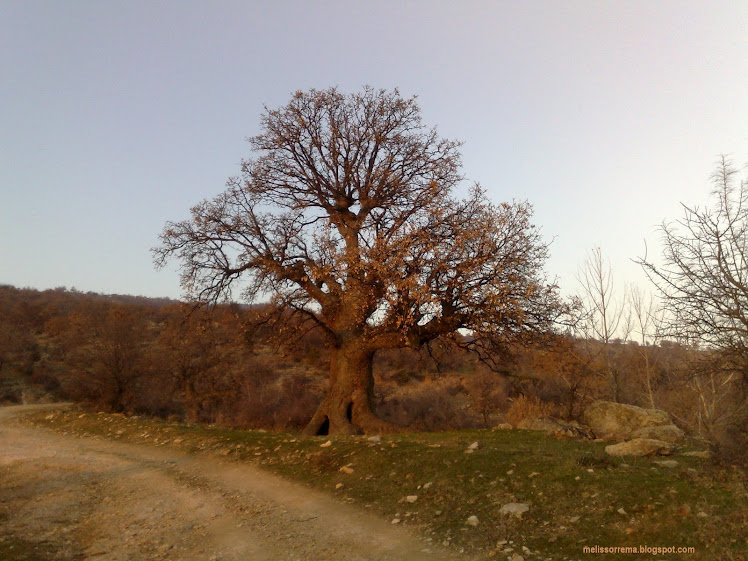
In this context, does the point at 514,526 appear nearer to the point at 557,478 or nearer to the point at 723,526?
the point at 557,478

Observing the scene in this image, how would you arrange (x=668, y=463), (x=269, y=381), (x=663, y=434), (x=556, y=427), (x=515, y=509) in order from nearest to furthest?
1. (x=515, y=509)
2. (x=668, y=463)
3. (x=663, y=434)
4. (x=556, y=427)
5. (x=269, y=381)

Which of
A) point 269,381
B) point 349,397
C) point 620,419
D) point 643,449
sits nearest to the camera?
point 643,449

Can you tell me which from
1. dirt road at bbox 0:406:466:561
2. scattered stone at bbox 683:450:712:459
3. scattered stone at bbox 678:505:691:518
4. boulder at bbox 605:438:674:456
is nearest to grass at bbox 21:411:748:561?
scattered stone at bbox 678:505:691:518

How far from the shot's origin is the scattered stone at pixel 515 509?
23.9 feet

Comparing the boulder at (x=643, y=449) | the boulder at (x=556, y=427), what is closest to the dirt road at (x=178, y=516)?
the boulder at (x=643, y=449)

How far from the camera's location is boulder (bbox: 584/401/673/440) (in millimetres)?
13727

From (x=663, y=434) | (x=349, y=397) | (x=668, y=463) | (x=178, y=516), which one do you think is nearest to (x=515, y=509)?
(x=668, y=463)

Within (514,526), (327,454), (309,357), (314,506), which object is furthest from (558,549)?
(309,357)

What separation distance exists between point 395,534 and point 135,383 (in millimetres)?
24697

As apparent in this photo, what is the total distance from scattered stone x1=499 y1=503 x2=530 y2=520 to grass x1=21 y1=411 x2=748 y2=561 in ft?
0.24

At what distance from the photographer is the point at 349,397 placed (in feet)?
55.1

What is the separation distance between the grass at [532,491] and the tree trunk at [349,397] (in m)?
Answer: 3.66

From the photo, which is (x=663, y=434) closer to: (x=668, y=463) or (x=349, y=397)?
(x=668, y=463)

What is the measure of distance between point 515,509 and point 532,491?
676 millimetres
